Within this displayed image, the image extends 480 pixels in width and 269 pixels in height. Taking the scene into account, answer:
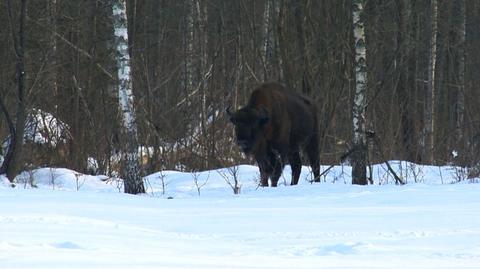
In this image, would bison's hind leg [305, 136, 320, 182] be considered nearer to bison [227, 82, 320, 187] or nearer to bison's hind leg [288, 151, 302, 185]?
bison [227, 82, 320, 187]

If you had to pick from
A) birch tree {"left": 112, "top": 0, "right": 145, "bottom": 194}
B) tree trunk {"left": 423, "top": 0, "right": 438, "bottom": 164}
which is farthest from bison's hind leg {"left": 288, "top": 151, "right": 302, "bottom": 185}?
tree trunk {"left": 423, "top": 0, "right": 438, "bottom": 164}

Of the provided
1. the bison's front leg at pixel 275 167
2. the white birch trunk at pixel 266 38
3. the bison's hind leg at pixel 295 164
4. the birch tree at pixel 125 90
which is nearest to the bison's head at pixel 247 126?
the bison's front leg at pixel 275 167

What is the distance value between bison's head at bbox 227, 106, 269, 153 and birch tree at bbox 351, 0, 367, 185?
1373 millimetres

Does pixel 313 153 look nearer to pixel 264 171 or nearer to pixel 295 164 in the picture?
pixel 295 164

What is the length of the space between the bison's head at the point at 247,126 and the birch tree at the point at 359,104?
4.51 feet

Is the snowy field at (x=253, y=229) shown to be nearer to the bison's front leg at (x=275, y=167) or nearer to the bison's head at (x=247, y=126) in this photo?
the bison's front leg at (x=275, y=167)

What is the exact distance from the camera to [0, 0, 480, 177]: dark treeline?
1673 cm

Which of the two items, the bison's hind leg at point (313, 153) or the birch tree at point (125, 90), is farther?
the bison's hind leg at point (313, 153)

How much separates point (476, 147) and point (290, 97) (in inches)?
121

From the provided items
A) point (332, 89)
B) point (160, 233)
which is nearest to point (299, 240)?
point (160, 233)

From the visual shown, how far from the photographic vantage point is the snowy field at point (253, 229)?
5.54m

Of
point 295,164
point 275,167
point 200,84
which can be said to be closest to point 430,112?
point 200,84

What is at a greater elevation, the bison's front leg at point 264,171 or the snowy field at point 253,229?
the bison's front leg at point 264,171

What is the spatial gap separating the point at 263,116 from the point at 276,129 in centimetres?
54
